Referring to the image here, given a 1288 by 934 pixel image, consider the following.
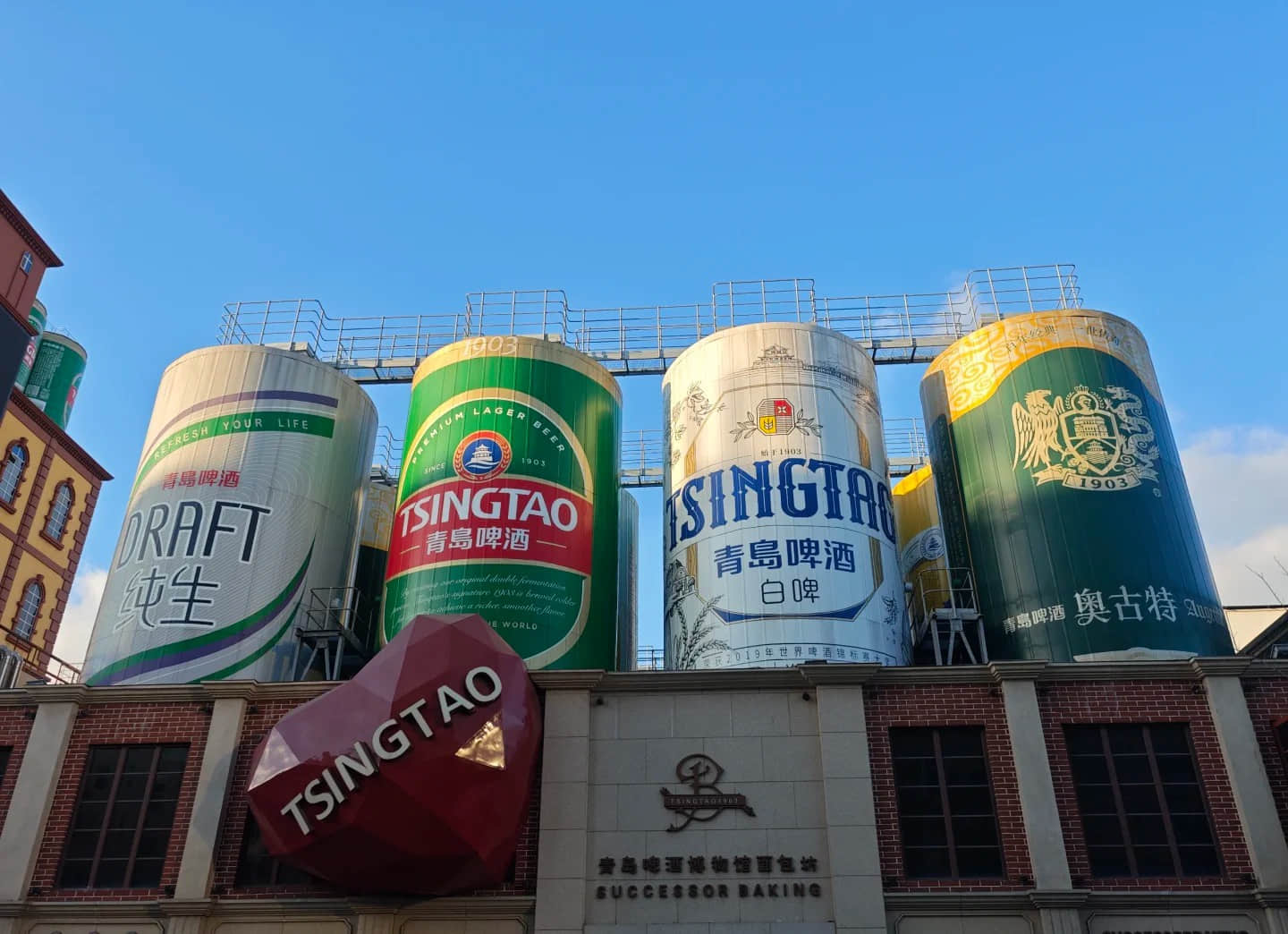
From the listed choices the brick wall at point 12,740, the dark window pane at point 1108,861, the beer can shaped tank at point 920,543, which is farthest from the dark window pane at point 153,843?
the beer can shaped tank at point 920,543

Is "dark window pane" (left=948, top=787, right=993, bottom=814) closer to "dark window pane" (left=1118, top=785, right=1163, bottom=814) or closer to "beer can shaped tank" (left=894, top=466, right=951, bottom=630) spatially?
"dark window pane" (left=1118, top=785, right=1163, bottom=814)

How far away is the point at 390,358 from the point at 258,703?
15954 mm

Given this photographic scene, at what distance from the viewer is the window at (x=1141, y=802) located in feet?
61.2

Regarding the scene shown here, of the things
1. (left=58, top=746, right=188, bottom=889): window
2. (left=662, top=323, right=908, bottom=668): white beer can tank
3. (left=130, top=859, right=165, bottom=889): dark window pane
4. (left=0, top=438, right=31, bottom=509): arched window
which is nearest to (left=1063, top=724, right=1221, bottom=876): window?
(left=662, top=323, right=908, bottom=668): white beer can tank

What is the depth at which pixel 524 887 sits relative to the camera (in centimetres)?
1888

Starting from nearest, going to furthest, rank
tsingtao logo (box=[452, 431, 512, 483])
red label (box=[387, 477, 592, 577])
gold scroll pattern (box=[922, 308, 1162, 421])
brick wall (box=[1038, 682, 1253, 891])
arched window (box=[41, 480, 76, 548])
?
1. brick wall (box=[1038, 682, 1253, 891])
2. red label (box=[387, 477, 592, 577])
3. tsingtao logo (box=[452, 431, 512, 483])
4. gold scroll pattern (box=[922, 308, 1162, 421])
5. arched window (box=[41, 480, 76, 548])

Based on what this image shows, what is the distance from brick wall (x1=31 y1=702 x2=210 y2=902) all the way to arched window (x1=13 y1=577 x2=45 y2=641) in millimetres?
21959

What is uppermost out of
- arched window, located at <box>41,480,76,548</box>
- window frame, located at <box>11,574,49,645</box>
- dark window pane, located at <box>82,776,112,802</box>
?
arched window, located at <box>41,480,76,548</box>

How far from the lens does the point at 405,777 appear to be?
17469 mm

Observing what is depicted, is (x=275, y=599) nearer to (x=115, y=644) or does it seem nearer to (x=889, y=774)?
(x=115, y=644)

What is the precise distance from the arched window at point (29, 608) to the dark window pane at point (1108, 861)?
36.9 m

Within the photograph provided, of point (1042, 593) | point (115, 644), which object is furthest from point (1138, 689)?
point (115, 644)

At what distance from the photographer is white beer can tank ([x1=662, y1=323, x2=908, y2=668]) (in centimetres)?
2366

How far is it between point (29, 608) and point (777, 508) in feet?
101
